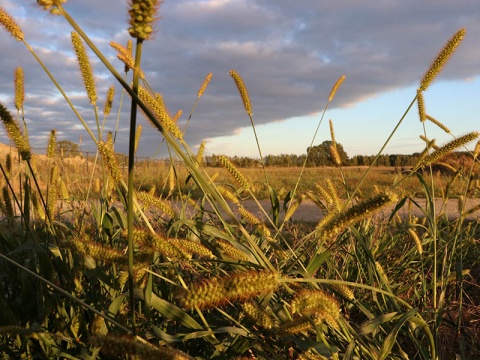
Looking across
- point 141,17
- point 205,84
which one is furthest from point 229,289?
point 205,84

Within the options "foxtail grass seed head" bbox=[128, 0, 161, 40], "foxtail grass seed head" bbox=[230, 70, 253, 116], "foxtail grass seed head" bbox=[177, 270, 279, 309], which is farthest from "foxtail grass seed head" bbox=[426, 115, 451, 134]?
"foxtail grass seed head" bbox=[128, 0, 161, 40]

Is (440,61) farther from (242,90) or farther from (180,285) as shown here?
(180,285)

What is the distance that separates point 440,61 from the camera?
6.29ft

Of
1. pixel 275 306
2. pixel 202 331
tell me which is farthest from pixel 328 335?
pixel 202 331

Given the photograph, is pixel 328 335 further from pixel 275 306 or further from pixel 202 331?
pixel 202 331

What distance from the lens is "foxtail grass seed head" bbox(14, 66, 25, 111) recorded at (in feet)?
6.44

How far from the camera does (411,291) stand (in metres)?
2.84

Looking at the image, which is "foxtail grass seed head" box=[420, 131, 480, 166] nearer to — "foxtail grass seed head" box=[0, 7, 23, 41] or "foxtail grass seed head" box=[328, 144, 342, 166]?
"foxtail grass seed head" box=[328, 144, 342, 166]

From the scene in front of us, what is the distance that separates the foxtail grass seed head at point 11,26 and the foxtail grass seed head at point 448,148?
4.76 feet

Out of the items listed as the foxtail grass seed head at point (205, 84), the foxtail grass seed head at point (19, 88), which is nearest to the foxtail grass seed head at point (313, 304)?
the foxtail grass seed head at point (19, 88)

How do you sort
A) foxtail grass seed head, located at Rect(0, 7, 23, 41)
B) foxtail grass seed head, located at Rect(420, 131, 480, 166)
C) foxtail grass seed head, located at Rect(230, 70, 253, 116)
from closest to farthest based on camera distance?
foxtail grass seed head, located at Rect(0, 7, 23, 41) < foxtail grass seed head, located at Rect(420, 131, 480, 166) < foxtail grass seed head, located at Rect(230, 70, 253, 116)

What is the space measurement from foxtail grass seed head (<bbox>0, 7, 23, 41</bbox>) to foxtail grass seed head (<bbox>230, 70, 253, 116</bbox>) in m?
0.89

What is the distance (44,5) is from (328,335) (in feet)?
4.43

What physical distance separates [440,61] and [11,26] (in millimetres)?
1530
